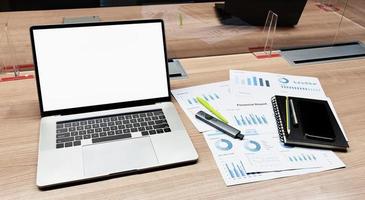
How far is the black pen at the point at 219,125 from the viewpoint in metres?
0.96

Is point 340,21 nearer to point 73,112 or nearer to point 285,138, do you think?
point 285,138

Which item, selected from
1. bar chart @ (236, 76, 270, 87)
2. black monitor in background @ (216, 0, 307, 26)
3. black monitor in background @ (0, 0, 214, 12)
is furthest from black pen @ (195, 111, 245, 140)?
black monitor in background @ (216, 0, 307, 26)

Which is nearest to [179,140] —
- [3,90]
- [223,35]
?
[3,90]

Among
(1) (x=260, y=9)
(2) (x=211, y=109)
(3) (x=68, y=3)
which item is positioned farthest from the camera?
(1) (x=260, y=9)

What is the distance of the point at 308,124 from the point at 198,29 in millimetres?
695

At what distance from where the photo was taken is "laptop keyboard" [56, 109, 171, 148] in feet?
2.95

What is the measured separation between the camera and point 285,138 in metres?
0.95

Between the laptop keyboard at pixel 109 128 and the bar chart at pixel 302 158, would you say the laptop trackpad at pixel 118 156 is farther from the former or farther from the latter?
the bar chart at pixel 302 158

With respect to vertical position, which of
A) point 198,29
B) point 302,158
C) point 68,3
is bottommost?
point 302,158

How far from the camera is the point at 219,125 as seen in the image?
99cm

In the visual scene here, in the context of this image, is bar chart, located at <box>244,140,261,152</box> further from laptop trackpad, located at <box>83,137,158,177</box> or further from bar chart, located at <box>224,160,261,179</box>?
laptop trackpad, located at <box>83,137,158,177</box>

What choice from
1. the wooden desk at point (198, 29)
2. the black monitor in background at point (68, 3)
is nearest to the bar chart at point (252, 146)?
the wooden desk at point (198, 29)

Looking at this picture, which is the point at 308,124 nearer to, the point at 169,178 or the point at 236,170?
the point at 236,170

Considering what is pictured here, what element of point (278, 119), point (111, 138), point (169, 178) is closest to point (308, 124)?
point (278, 119)
